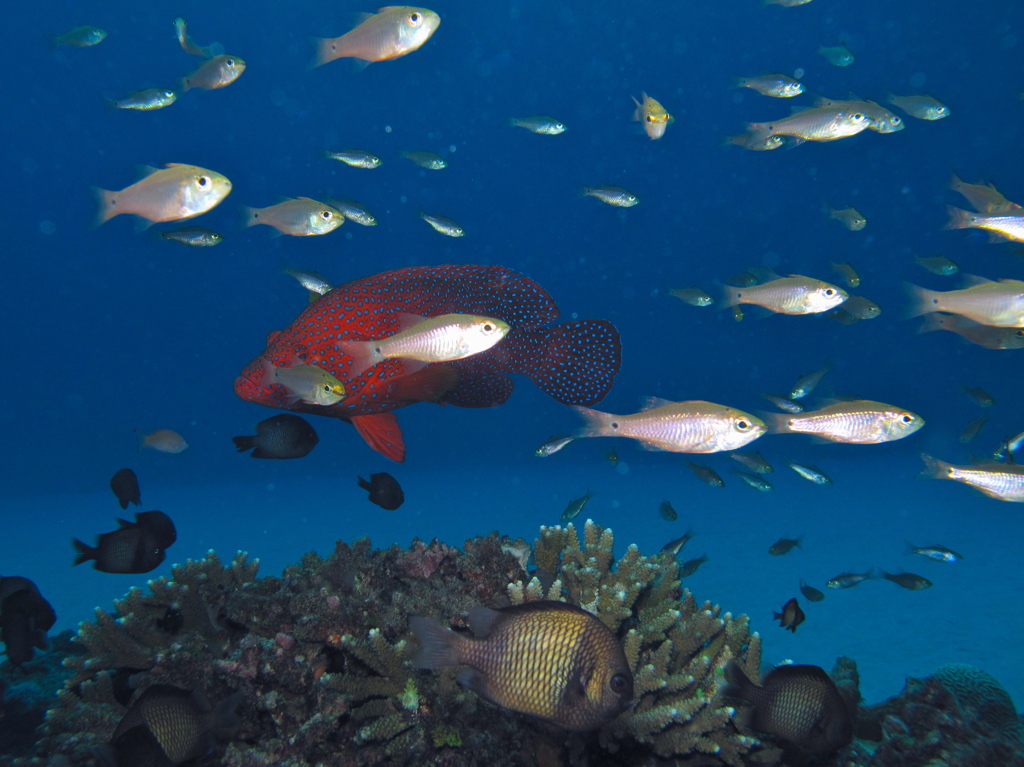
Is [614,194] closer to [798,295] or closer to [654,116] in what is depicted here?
[654,116]

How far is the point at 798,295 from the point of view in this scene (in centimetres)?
514

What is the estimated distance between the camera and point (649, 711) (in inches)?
99.7

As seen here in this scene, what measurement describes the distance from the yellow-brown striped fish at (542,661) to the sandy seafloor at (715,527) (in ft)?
24.3

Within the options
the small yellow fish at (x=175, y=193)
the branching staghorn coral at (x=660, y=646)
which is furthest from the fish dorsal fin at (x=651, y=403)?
the small yellow fish at (x=175, y=193)

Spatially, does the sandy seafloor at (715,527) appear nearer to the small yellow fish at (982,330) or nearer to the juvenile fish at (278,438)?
the small yellow fish at (982,330)

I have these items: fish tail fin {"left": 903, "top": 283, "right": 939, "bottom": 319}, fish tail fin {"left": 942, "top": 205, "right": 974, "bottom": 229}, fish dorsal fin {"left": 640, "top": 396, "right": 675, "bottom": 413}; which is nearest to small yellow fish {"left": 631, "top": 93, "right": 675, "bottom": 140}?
fish tail fin {"left": 942, "top": 205, "right": 974, "bottom": 229}

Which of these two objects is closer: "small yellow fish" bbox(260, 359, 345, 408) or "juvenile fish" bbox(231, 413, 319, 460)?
"small yellow fish" bbox(260, 359, 345, 408)

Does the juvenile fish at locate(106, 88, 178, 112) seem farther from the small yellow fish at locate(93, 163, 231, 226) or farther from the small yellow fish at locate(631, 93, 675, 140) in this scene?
the small yellow fish at locate(631, 93, 675, 140)

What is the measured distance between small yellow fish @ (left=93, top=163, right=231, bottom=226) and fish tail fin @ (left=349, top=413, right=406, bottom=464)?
2.60m

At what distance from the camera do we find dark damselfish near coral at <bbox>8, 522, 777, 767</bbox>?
244 cm

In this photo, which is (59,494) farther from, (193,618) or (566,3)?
(566,3)

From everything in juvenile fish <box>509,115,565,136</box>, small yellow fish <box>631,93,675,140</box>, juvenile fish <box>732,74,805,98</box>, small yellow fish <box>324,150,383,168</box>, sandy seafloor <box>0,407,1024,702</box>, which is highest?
juvenile fish <box>732,74,805,98</box>

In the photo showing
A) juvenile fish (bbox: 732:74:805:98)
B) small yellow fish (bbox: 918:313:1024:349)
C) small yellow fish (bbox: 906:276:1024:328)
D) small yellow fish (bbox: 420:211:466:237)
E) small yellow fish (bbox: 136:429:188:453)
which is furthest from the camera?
small yellow fish (bbox: 420:211:466:237)

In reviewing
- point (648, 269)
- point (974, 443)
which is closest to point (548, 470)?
point (648, 269)
